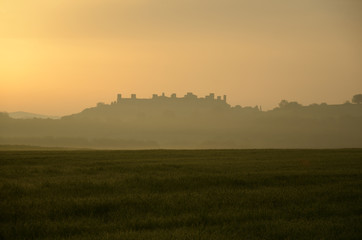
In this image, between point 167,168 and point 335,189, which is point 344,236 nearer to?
point 335,189

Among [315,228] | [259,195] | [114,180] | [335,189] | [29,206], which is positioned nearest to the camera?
[315,228]

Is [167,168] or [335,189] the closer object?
[335,189]

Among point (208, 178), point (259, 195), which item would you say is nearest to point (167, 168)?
point (208, 178)

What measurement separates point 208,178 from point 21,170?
10888mm

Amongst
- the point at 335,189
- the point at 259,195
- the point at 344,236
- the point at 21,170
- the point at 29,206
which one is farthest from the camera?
the point at 21,170

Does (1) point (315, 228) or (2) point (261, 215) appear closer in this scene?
(1) point (315, 228)

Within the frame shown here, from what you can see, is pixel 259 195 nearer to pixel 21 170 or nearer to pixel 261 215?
pixel 261 215

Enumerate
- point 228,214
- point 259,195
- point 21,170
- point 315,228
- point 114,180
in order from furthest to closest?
point 21,170
point 114,180
point 259,195
point 228,214
point 315,228

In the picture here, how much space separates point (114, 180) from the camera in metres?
17.2

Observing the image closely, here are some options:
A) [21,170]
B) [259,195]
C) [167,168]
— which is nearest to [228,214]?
[259,195]

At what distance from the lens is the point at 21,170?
71.1 feet

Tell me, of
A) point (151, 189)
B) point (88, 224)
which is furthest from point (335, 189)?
point (88, 224)

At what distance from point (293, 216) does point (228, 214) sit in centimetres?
199

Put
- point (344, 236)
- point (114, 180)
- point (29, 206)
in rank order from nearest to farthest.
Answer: point (344, 236) → point (29, 206) → point (114, 180)
